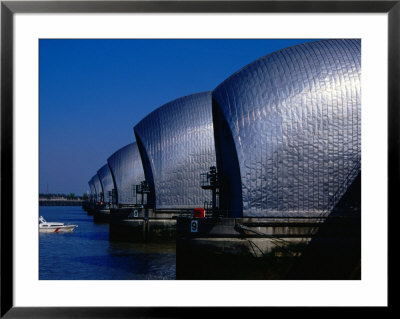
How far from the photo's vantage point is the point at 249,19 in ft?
37.1

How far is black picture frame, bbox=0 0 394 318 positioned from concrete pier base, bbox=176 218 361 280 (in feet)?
34.1

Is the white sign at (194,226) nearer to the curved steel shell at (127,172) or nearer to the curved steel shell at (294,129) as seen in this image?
the curved steel shell at (294,129)

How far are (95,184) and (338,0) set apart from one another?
386ft

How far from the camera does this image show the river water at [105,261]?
2486cm

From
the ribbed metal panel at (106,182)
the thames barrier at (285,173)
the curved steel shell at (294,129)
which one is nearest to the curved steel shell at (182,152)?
the thames barrier at (285,173)

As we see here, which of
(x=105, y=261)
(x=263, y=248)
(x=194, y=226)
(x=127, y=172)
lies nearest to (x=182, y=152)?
(x=105, y=261)

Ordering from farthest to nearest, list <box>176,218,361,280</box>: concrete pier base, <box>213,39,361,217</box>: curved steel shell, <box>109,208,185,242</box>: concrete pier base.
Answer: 1. <box>109,208,185,242</box>: concrete pier base
2. <box>213,39,361,217</box>: curved steel shell
3. <box>176,218,361,280</box>: concrete pier base

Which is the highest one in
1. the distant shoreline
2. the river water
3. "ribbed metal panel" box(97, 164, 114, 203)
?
"ribbed metal panel" box(97, 164, 114, 203)

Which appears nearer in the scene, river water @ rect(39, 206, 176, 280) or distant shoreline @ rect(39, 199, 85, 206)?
river water @ rect(39, 206, 176, 280)

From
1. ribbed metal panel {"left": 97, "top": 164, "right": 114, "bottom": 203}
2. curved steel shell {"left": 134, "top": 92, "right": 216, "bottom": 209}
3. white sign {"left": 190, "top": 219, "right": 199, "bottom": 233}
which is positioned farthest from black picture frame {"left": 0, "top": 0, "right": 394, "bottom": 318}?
ribbed metal panel {"left": 97, "top": 164, "right": 114, "bottom": 203}

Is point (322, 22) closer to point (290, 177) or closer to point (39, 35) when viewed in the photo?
point (39, 35)

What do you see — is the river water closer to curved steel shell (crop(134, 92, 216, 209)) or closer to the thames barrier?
the thames barrier

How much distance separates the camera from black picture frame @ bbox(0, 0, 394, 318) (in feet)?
34.8

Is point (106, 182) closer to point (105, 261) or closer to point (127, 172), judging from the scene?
point (127, 172)
